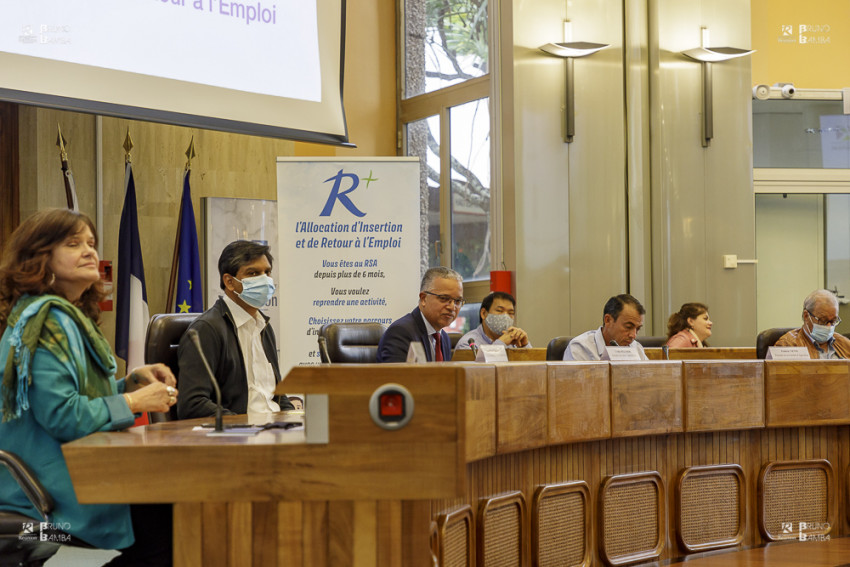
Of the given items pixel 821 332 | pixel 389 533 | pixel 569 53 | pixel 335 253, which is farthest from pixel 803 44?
pixel 389 533

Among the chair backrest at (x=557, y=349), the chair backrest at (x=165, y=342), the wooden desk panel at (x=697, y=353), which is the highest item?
the chair backrest at (x=165, y=342)

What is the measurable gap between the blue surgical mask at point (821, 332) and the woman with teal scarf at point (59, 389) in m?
3.86

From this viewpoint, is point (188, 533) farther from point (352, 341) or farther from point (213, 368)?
point (352, 341)

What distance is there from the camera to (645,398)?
3197 millimetres

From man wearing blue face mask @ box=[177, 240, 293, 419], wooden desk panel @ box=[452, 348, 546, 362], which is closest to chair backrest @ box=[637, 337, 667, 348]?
wooden desk panel @ box=[452, 348, 546, 362]

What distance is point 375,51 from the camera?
26.8ft

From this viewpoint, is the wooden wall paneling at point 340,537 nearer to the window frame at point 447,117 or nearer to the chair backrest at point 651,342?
the chair backrest at point 651,342

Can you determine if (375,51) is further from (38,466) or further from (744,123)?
(38,466)

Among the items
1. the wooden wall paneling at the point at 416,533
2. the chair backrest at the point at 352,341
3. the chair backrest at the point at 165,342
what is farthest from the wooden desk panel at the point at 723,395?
the chair backrest at the point at 165,342

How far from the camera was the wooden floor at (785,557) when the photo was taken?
316 cm

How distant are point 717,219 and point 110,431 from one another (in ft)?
20.5

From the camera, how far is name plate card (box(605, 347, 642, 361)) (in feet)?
11.0

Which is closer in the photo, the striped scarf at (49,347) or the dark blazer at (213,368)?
the striped scarf at (49,347)

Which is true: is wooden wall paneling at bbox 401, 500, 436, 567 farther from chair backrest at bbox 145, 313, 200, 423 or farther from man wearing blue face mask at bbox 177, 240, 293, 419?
chair backrest at bbox 145, 313, 200, 423
